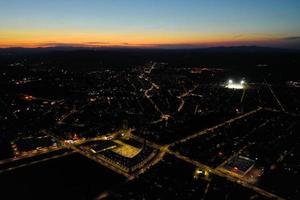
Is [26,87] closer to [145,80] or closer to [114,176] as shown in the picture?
[145,80]

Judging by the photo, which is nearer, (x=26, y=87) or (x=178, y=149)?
(x=178, y=149)

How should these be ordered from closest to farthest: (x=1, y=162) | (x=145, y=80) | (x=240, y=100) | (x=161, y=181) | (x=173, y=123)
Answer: (x=161, y=181), (x=1, y=162), (x=173, y=123), (x=240, y=100), (x=145, y=80)

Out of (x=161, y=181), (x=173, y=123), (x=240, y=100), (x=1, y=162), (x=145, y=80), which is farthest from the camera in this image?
(x=145, y=80)

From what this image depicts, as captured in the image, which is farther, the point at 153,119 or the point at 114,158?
the point at 153,119

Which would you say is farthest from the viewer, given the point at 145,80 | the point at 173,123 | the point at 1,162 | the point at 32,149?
the point at 145,80

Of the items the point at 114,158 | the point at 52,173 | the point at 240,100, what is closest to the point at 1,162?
the point at 52,173

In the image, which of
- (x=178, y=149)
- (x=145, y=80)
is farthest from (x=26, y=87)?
(x=178, y=149)

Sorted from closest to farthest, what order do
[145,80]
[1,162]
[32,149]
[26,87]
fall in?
[1,162] → [32,149] → [26,87] → [145,80]

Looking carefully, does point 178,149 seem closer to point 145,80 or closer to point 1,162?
point 1,162
